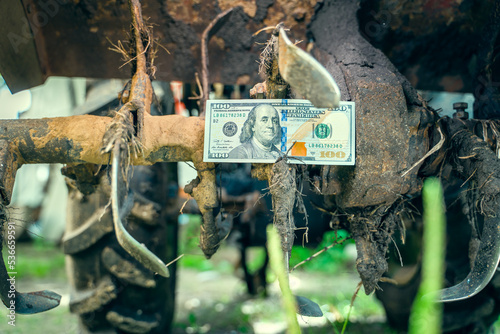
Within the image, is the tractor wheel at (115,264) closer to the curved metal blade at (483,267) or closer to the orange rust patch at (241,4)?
the orange rust patch at (241,4)

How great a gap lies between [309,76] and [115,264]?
1.26 metres

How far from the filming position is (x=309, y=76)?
797mm

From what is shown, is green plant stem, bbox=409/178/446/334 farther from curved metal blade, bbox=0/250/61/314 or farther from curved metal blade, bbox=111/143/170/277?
A: curved metal blade, bbox=0/250/61/314

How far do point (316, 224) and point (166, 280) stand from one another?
745 millimetres

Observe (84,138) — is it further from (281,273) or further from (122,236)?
(281,273)

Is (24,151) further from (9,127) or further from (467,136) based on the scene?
(467,136)

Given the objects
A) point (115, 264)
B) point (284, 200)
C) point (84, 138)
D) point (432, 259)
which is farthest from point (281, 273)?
point (115, 264)

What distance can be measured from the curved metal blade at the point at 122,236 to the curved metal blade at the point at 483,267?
0.71m

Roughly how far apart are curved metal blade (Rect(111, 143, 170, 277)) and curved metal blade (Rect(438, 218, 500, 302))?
71 cm

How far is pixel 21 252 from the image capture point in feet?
14.6

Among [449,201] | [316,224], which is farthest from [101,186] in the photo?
[449,201]

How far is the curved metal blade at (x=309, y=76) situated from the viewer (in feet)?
2.57

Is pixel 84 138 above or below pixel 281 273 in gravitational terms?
above

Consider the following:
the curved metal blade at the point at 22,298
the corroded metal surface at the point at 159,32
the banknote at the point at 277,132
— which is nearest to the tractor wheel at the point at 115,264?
the corroded metal surface at the point at 159,32
